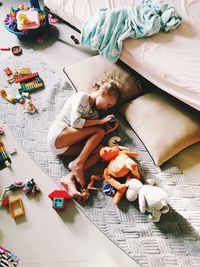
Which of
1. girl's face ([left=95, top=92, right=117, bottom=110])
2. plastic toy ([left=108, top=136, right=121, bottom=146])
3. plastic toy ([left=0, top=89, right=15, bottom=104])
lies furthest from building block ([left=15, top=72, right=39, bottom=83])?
plastic toy ([left=108, top=136, right=121, bottom=146])

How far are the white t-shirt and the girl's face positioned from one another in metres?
0.05

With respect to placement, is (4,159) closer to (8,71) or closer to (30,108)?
(30,108)

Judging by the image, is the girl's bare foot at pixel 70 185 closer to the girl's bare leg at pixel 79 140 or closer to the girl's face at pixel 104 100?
the girl's bare leg at pixel 79 140

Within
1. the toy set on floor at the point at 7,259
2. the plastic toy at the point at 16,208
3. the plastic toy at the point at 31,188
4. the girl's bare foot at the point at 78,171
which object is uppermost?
the girl's bare foot at the point at 78,171

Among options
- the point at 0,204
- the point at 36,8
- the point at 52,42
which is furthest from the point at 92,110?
the point at 36,8

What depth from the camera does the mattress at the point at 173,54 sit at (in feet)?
4.71

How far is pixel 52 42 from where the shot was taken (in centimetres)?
217

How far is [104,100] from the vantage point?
152 cm

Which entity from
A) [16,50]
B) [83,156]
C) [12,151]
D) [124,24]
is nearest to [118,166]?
[83,156]

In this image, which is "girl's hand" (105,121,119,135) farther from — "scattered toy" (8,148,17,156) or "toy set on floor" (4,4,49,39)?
"toy set on floor" (4,4,49,39)

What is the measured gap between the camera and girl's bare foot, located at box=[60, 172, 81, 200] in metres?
1.39

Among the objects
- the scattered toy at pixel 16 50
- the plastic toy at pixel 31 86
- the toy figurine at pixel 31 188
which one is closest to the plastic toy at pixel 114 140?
the toy figurine at pixel 31 188

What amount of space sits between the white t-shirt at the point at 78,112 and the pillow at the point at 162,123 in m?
0.22

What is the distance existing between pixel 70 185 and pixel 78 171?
0.25ft
